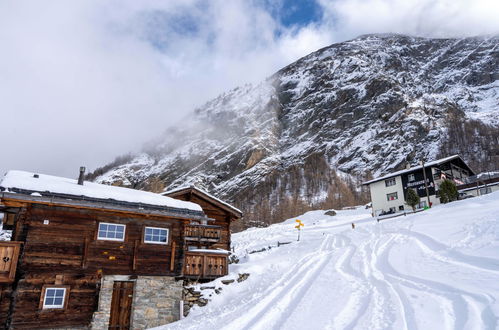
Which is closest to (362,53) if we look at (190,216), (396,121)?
(396,121)

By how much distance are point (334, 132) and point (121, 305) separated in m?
130

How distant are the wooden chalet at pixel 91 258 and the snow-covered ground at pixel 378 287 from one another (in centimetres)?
194

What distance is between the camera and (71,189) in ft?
50.6

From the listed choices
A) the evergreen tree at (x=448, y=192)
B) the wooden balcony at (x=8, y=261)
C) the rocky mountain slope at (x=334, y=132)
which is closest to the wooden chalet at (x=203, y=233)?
the wooden balcony at (x=8, y=261)

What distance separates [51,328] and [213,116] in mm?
185913

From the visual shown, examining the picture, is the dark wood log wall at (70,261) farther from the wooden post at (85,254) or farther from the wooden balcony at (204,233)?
the wooden balcony at (204,233)

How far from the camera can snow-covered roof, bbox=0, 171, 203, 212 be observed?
1428 centimetres

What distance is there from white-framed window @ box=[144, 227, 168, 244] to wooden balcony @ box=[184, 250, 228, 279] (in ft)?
4.77

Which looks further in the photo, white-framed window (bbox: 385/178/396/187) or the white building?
white-framed window (bbox: 385/178/396/187)

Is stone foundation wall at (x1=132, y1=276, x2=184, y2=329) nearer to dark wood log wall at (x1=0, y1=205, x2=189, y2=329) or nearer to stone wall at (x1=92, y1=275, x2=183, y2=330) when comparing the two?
stone wall at (x1=92, y1=275, x2=183, y2=330)

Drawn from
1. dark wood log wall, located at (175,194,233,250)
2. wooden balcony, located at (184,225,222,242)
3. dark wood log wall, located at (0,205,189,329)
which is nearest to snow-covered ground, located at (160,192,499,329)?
wooden balcony, located at (184,225,222,242)

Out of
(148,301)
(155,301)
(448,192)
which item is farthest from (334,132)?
(148,301)

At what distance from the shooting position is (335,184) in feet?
351

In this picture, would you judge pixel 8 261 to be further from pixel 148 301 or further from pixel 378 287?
pixel 378 287
